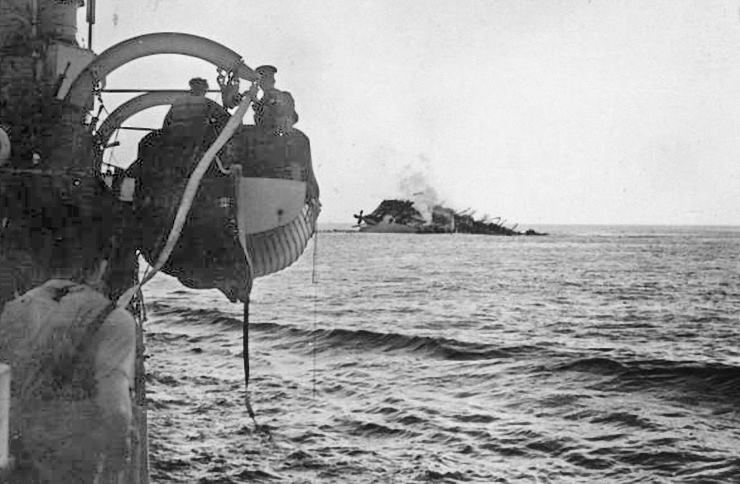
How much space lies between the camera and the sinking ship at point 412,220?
17038 cm

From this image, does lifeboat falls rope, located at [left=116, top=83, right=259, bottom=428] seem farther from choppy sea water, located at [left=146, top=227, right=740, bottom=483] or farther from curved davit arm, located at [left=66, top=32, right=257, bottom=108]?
choppy sea water, located at [left=146, top=227, right=740, bottom=483]

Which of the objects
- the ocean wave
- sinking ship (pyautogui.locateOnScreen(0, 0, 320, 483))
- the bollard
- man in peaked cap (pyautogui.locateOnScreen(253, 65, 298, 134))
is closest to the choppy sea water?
the ocean wave

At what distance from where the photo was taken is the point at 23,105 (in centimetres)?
604

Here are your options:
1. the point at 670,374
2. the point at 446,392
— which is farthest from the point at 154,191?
the point at 670,374

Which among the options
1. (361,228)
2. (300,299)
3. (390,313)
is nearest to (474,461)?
(390,313)

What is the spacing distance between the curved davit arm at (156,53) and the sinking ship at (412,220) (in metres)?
162

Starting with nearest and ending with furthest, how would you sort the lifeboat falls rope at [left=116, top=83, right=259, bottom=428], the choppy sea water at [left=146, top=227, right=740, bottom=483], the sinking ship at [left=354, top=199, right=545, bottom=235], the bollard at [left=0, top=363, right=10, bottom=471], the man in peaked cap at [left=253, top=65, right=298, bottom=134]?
the bollard at [left=0, top=363, right=10, bottom=471]
the lifeboat falls rope at [left=116, top=83, right=259, bottom=428]
the man in peaked cap at [left=253, top=65, right=298, bottom=134]
the choppy sea water at [left=146, top=227, right=740, bottom=483]
the sinking ship at [left=354, top=199, right=545, bottom=235]

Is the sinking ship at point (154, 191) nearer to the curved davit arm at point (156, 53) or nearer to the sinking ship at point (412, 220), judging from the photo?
the curved davit arm at point (156, 53)

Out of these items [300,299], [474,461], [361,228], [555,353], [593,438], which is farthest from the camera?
[361,228]

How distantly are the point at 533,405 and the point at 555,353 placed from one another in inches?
316

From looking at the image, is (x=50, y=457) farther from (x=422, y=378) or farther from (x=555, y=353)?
(x=555, y=353)

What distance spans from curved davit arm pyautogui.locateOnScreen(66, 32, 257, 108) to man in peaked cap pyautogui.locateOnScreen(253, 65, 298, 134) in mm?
102

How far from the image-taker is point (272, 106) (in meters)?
5.79

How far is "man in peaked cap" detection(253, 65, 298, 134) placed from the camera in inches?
228
